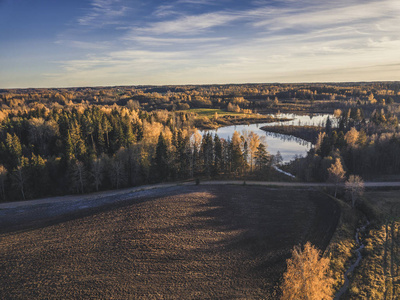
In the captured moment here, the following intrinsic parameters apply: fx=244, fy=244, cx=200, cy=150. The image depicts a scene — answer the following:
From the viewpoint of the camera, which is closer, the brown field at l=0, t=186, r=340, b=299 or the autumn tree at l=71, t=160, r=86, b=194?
the brown field at l=0, t=186, r=340, b=299

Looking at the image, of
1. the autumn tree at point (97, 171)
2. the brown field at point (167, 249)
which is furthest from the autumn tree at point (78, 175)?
the brown field at point (167, 249)

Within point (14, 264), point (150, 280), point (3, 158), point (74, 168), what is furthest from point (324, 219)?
point (3, 158)

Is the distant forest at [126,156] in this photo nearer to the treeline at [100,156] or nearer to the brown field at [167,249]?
the treeline at [100,156]

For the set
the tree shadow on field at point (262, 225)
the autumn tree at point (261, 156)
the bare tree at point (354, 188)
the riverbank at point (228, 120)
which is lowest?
the tree shadow on field at point (262, 225)

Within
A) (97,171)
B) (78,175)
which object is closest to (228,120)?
(97,171)

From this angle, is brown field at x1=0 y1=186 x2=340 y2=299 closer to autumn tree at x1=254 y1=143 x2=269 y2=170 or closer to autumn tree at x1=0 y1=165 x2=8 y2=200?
autumn tree at x1=254 y1=143 x2=269 y2=170

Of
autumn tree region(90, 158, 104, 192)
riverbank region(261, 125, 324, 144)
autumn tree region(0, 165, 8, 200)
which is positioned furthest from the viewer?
riverbank region(261, 125, 324, 144)

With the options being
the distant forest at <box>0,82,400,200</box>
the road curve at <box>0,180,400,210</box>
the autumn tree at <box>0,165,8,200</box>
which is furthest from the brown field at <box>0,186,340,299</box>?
the autumn tree at <box>0,165,8,200</box>
